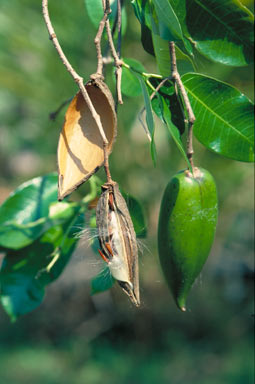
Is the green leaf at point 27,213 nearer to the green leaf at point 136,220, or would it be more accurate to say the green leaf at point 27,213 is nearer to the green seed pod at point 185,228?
the green leaf at point 136,220

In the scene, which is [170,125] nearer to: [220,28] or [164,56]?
[164,56]

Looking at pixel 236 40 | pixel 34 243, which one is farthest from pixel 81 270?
pixel 236 40

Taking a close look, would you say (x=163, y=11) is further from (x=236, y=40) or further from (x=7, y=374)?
(x=7, y=374)

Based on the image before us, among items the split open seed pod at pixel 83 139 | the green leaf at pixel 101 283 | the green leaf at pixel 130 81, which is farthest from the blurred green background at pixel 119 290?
the split open seed pod at pixel 83 139

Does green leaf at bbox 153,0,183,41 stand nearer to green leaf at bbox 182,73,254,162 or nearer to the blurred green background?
green leaf at bbox 182,73,254,162

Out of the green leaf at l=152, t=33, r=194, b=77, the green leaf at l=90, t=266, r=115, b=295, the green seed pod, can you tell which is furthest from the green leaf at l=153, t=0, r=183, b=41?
the green leaf at l=90, t=266, r=115, b=295

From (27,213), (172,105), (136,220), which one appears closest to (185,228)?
(136,220)
